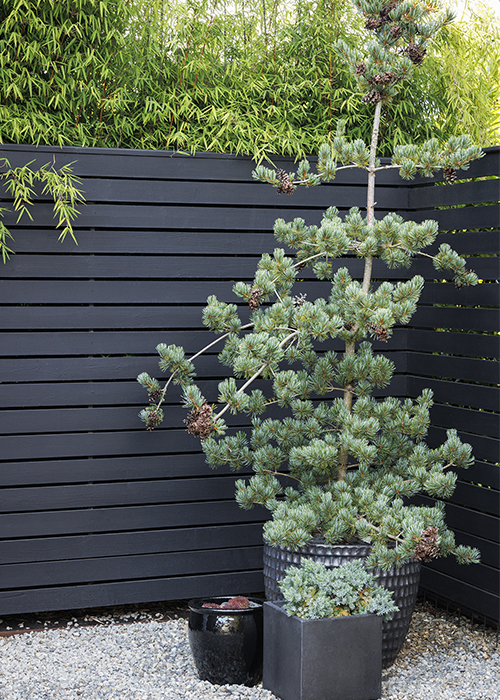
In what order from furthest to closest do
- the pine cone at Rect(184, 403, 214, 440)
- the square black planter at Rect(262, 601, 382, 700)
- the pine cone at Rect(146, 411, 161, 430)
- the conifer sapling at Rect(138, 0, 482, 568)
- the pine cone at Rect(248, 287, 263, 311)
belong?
the pine cone at Rect(146, 411, 161, 430) < the pine cone at Rect(248, 287, 263, 311) < the conifer sapling at Rect(138, 0, 482, 568) < the pine cone at Rect(184, 403, 214, 440) < the square black planter at Rect(262, 601, 382, 700)

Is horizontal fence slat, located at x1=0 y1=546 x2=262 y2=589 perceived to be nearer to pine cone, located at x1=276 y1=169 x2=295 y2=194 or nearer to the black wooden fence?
the black wooden fence

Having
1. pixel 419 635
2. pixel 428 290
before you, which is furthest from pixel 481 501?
pixel 428 290

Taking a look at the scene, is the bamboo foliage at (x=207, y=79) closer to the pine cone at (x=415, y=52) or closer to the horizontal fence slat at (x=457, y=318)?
the pine cone at (x=415, y=52)

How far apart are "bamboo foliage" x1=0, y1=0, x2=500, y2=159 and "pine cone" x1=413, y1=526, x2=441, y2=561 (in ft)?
6.47

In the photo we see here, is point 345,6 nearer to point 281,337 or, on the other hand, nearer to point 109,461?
point 281,337

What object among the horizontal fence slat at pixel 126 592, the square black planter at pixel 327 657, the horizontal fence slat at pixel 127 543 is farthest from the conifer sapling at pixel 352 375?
the horizontal fence slat at pixel 126 592

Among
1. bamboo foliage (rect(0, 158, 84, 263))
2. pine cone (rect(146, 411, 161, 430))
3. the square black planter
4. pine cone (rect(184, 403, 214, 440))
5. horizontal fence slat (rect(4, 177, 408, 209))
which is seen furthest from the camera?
horizontal fence slat (rect(4, 177, 408, 209))

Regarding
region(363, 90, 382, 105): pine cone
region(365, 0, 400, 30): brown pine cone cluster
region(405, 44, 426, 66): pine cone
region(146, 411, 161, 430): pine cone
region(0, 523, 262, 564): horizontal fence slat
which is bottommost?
region(0, 523, 262, 564): horizontal fence slat

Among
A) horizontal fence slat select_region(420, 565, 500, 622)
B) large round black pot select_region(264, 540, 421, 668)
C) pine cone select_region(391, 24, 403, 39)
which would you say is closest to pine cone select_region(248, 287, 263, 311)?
large round black pot select_region(264, 540, 421, 668)

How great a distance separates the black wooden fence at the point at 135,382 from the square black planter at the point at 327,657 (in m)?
0.94

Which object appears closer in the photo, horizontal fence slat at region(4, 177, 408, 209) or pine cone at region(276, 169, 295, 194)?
pine cone at region(276, 169, 295, 194)

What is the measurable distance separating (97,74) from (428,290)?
1.98 metres

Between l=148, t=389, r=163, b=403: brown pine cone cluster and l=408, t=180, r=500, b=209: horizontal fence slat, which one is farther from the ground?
l=408, t=180, r=500, b=209: horizontal fence slat

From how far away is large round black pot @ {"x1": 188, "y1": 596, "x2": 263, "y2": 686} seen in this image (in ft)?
8.75
